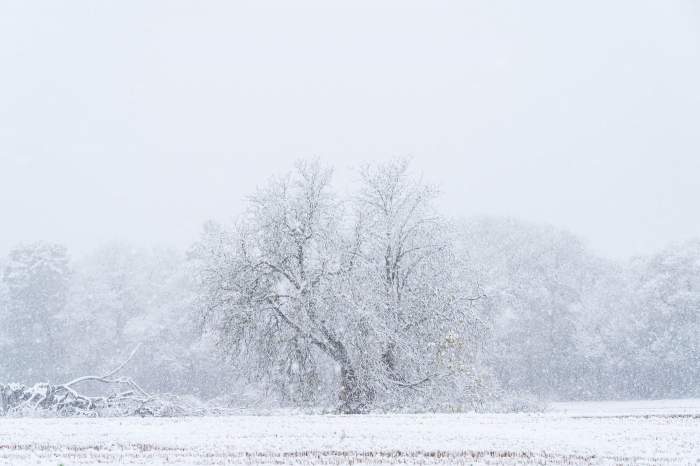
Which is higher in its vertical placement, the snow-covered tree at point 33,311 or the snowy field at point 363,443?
the snow-covered tree at point 33,311

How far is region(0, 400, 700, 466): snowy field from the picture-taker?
1178 cm

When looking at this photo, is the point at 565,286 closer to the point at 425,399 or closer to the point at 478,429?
the point at 425,399

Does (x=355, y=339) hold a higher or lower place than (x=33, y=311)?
lower

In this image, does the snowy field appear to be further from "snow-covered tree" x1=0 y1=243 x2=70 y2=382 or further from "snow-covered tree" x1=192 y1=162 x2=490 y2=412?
"snow-covered tree" x1=0 y1=243 x2=70 y2=382

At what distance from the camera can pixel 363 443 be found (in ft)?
44.1

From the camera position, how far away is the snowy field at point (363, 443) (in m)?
11.8

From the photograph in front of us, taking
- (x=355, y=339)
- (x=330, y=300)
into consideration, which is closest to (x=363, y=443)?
(x=355, y=339)

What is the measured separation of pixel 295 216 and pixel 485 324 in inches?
336

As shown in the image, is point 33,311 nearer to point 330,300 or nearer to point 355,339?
point 330,300

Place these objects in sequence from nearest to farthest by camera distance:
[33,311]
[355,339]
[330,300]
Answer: [355,339] → [330,300] → [33,311]

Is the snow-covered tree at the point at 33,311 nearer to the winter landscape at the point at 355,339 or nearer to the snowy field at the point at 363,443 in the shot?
the winter landscape at the point at 355,339

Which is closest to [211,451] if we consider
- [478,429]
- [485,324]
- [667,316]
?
[478,429]

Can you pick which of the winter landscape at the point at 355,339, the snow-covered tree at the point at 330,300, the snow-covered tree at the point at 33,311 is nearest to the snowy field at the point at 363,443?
the winter landscape at the point at 355,339

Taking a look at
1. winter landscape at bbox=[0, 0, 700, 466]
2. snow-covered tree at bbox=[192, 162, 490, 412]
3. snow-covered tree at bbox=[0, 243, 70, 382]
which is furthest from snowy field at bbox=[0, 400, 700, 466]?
snow-covered tree at bbox=[0, 243, 70, 382]
